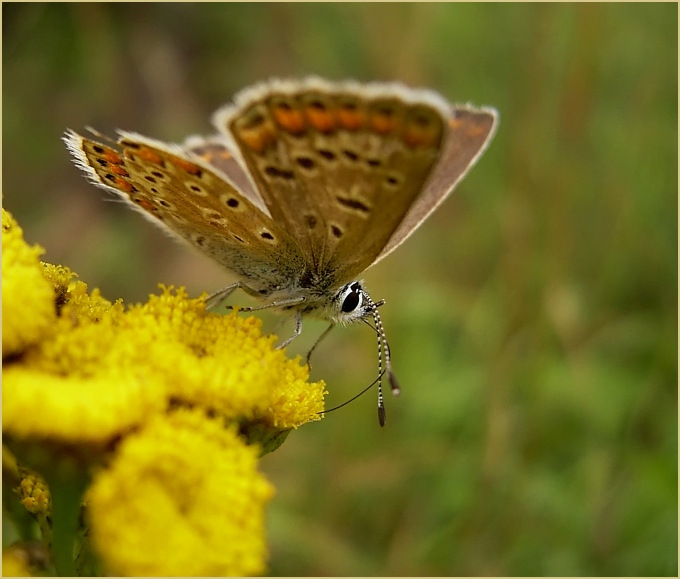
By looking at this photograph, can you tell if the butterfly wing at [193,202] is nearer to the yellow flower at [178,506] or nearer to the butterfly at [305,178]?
the butterfly at [305,178]

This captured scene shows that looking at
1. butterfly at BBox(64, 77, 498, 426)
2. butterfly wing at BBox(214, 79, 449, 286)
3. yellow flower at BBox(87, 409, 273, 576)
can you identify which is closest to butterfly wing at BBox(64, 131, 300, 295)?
butterfly at BBox(64, 77, 498, 426)

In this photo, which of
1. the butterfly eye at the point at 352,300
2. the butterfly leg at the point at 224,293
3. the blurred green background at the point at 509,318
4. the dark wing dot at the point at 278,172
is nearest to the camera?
the dark wing dot at the point at 278,172

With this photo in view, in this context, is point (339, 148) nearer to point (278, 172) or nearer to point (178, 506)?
point (278, 172)

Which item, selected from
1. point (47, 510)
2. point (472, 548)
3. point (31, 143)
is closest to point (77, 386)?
point (47, 510)

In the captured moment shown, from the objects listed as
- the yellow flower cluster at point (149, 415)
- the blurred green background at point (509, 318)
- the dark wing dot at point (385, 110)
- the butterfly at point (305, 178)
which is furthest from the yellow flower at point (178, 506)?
the blurred green background at point (509, 318)

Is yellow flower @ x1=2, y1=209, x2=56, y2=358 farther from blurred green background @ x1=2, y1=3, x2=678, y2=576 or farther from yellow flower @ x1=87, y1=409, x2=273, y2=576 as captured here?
blurred green background @ x1=2, y1=3, x2=678, y2=576

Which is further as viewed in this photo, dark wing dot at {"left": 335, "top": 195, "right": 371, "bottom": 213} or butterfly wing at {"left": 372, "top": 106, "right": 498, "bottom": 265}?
butterfly wing at {"left": 372, "top": 106, "right": 498, "bottom": 265}

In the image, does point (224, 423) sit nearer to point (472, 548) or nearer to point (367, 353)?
point (472, 548)
